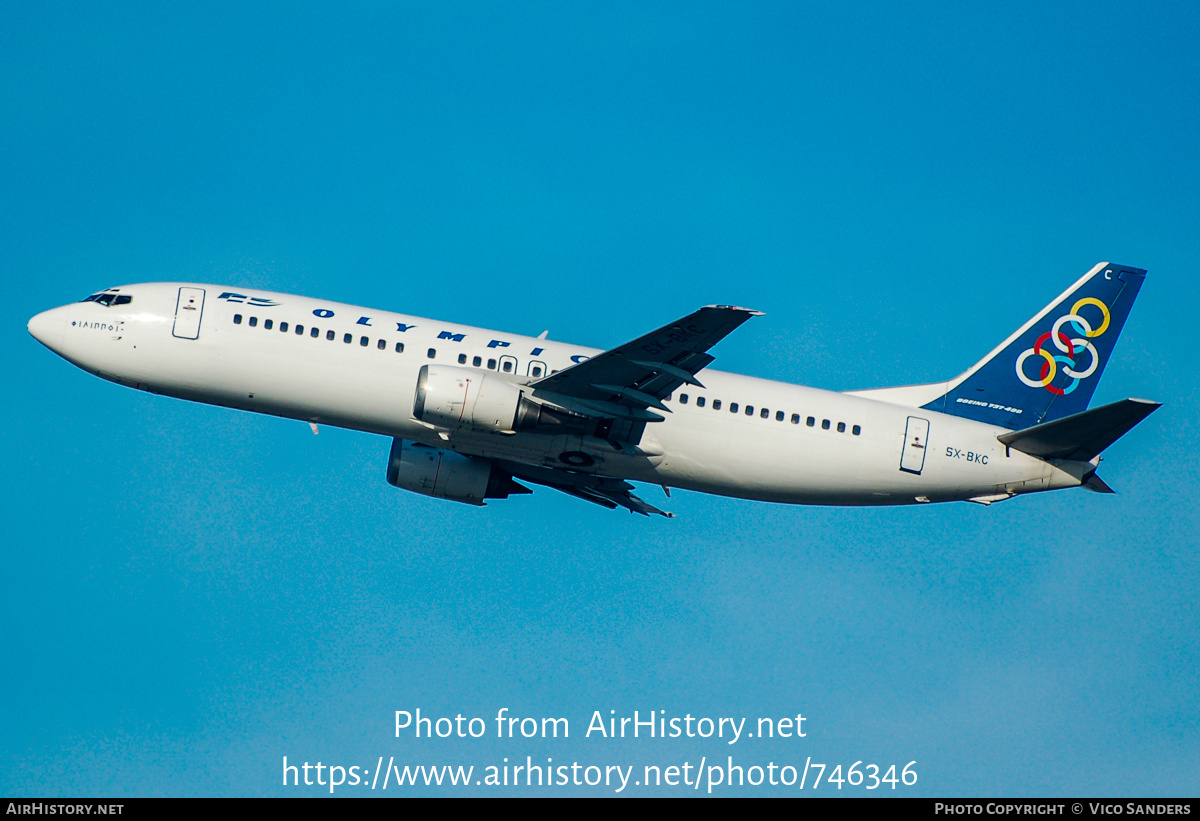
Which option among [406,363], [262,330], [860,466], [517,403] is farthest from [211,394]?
[860,466]

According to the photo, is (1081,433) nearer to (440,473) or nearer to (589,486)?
(589,486)

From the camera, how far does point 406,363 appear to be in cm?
3556

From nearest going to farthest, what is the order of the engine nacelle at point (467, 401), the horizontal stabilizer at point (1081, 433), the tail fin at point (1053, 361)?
the horizontal stabilizer at point (1081, 433) → the engine nacelle at point (467, 401) → the tail fin at point (1053, 361)

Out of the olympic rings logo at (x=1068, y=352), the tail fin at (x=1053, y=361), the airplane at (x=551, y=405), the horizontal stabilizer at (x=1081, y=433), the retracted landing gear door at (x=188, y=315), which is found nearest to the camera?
the horizontal stabilizer at (x=1081, y=433)

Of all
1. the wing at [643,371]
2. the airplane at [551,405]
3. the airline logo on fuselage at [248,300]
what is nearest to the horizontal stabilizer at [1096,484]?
the airplane at [551,405]

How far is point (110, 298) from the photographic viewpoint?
37.2m

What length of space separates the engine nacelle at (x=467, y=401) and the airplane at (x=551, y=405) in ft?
0.14

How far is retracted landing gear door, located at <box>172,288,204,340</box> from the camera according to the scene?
118 ft

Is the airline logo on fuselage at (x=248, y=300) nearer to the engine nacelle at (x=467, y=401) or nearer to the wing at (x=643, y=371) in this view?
the engine nacelle at (x=467, y=401)

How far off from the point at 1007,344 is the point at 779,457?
9.95 metres

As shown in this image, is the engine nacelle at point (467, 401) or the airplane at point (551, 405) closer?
the engine nacelle at point (467, 401)

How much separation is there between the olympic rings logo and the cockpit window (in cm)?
2921

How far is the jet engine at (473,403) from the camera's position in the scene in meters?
33.7

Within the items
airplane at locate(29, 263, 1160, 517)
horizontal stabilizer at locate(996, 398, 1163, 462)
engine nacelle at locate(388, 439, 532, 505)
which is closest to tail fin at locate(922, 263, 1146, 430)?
airplane at locate(29, 263, 1160, 517)
